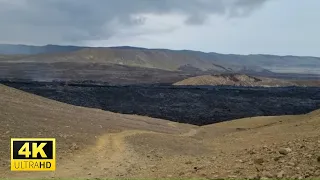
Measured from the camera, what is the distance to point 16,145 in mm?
18703

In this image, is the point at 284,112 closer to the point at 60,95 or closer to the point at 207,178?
the point at 60,95

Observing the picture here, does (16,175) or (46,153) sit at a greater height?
(46,153)

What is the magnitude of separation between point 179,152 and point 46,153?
10.2m

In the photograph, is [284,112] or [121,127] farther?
[284,112]

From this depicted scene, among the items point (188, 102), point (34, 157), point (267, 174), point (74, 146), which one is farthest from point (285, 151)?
point (188, 102)

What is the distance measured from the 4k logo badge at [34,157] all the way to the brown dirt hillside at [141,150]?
1.12 ft

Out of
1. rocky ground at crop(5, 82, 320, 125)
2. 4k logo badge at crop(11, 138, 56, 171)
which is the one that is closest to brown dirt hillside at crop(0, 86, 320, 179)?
4k logo badge at crop(11, 138, 56, 171)

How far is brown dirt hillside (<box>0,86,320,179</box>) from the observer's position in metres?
14.4

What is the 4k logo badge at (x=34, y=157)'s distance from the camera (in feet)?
54.0

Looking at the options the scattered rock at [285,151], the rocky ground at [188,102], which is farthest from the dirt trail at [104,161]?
the rocky ground at [188,102]

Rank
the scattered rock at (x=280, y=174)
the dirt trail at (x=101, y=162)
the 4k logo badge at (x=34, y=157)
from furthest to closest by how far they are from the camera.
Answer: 1. the dirt trail at (x=101, y=162)
2. the 4k logo badge at (x=34, y=157)
3. the scattered rock at (x=280, y=174)

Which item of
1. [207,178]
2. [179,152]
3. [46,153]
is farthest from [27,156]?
[179,152]

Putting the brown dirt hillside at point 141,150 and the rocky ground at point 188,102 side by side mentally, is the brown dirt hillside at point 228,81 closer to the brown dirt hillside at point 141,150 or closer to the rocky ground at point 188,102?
the rocky ground at point 188,102

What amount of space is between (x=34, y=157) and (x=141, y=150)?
8.46 m
